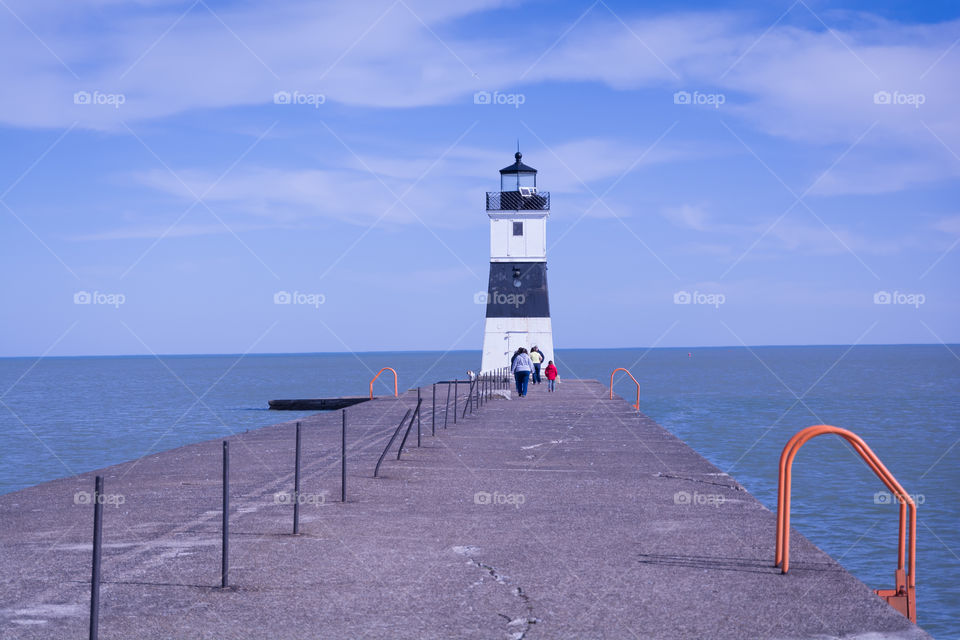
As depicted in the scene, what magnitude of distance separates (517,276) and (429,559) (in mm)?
33539

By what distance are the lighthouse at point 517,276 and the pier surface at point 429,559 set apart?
1057 inches

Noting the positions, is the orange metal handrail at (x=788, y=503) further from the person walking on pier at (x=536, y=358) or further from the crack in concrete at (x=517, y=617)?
the person walking on pier at (x=536, y=358)

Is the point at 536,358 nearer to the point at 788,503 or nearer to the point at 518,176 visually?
the point at 518,176

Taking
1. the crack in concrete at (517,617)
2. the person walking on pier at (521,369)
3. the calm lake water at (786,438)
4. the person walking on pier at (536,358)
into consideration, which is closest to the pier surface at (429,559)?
the crack in concrete at (517,617)

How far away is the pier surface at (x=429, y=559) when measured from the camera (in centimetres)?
622

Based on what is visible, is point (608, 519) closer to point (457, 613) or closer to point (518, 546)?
point (518, 546)

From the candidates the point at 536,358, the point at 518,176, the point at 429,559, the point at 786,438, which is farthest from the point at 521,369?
the point at 429,559

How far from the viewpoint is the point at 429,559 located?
26.2ft

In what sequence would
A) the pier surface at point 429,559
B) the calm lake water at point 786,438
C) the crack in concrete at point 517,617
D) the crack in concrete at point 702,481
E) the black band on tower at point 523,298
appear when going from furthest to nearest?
the black band on tower at point 523,298
the calm lake water at point 786,438
the crack in concrete at point 702,481
the pier surface at point 429,559
the crack in concrete at point 517,617

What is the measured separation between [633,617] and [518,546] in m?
2.28

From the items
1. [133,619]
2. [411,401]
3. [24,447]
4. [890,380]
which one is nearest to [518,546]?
[133,619]

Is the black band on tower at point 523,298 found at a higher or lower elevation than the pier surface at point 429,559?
higher

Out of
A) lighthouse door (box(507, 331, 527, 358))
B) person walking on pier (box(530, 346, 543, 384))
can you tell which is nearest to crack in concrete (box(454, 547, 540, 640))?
person walking on pier (box(530, 346, 543, 384))

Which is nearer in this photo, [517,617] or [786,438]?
[517,617]
